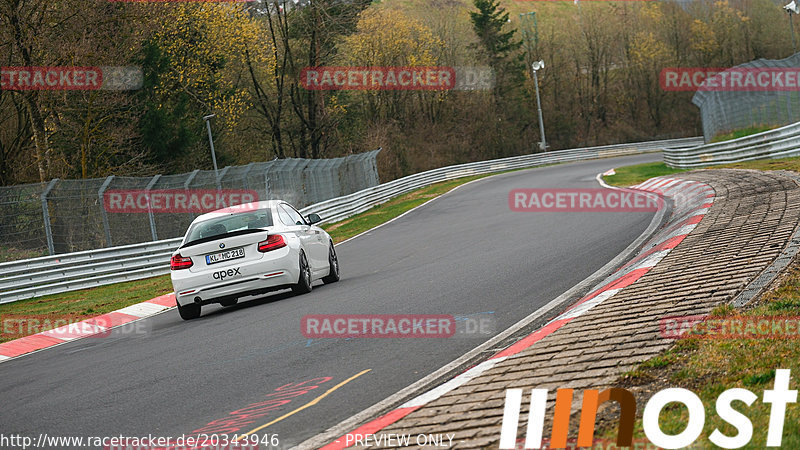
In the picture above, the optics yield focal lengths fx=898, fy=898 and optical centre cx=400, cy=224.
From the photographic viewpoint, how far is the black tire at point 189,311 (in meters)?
12.3

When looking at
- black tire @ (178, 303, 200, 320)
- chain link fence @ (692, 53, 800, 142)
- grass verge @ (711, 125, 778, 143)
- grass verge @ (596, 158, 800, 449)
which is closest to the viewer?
grass verge @ (596, 158, 800, 449)

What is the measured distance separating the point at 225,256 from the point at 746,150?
66.0ft

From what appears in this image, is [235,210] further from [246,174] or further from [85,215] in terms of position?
[246,174]

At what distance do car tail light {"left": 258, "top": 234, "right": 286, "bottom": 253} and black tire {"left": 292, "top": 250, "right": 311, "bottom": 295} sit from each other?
42 cm

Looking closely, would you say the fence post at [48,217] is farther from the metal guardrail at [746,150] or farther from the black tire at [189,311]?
the metal guardrail at [746,150]

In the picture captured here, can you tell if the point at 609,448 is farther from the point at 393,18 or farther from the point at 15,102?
the point at 393,18

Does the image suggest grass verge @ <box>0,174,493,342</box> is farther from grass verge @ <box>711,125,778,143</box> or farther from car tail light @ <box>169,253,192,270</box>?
grass verge @ <box>711,125,778,143</box>

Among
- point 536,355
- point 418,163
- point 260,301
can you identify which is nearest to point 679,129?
point 418,163

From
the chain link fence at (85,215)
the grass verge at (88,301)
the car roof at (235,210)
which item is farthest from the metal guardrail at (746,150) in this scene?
the car roof at (235,210)

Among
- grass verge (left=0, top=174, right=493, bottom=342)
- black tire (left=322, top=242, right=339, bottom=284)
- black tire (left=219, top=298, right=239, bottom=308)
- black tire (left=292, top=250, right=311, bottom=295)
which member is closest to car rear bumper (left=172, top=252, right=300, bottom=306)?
black tire (left=292, top=250, right=311, bottom=295)

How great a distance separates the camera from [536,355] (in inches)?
253

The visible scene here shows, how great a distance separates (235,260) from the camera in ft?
39.4

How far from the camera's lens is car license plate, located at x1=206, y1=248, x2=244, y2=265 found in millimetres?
12039

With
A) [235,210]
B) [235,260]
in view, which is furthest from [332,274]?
[235,260]
